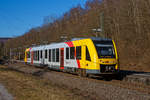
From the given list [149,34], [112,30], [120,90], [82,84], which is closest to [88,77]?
[82,84]

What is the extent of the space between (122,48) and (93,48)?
21.3m

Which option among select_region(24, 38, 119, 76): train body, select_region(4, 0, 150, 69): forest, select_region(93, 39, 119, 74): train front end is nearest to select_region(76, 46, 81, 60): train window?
select_region(24, 38, 119, 76): train body

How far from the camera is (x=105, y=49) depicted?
654 inches

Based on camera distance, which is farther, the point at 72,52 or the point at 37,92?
the point at 72,52

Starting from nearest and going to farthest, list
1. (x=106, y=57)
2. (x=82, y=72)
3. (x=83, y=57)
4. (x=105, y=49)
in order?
(x=106, y=57)
(x=105, y=49)
(x=83, y=57)
(x=82, y=72)

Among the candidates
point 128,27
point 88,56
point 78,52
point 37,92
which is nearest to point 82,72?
point 78,52

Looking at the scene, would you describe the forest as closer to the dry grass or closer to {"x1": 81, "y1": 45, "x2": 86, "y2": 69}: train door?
{"x1": 81, "y1": 45, "x2": 86, "y2": 69}: train door

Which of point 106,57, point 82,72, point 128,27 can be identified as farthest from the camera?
point 128,27

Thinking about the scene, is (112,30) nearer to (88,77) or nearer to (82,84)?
(88,77)

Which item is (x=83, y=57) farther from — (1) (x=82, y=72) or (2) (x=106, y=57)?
(2) (x=106, y=57)

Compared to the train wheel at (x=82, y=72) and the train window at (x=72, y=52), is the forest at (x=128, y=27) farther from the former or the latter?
the train wheel at (x=82, y=72)

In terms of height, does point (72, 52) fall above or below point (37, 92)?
above

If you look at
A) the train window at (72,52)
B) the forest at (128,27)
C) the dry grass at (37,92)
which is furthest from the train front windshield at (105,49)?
the forest at (128,27)

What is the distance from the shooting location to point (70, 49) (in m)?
20.2
